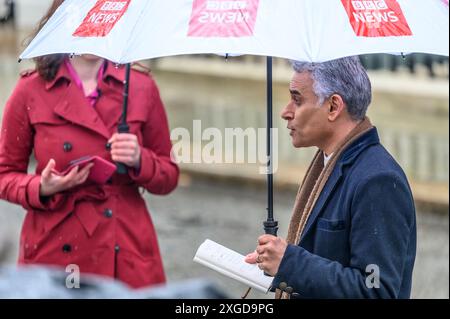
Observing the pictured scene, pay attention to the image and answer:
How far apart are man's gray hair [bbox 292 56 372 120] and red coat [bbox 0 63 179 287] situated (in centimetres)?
158

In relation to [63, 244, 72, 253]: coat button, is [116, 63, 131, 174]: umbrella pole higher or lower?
higher

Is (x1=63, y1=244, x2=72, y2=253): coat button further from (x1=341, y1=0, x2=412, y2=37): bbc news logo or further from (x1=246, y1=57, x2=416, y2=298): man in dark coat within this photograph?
(x1=341, y1=0, x2=412, y2=37): bbc news logo

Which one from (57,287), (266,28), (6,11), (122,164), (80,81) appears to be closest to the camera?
(266,28)

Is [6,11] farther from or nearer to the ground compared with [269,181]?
farther from the ground

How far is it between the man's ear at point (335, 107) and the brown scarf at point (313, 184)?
0.08 meters

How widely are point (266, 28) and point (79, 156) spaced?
180cm

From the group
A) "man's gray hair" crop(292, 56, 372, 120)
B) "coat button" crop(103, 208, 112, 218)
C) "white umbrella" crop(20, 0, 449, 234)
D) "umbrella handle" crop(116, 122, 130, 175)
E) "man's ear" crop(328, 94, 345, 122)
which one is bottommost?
"coat button" crop(103, 208, 112, 218)

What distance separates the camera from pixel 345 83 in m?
3.82

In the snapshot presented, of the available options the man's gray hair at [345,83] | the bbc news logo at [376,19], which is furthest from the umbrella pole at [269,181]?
the bbc news logo at [376,19]

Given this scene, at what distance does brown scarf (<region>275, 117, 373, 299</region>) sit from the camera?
3848 millimetres

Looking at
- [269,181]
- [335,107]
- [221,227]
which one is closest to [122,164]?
[269,181]

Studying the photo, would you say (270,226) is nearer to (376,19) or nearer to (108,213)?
(376,19)

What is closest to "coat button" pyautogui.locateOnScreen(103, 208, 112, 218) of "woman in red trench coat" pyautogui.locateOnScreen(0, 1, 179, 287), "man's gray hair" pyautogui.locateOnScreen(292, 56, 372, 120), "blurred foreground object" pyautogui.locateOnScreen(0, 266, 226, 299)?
"woman in red trench coat" pyautogui.locateOnScreen(0, 1, 179, 287)

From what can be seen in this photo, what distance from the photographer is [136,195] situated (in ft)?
17.6
